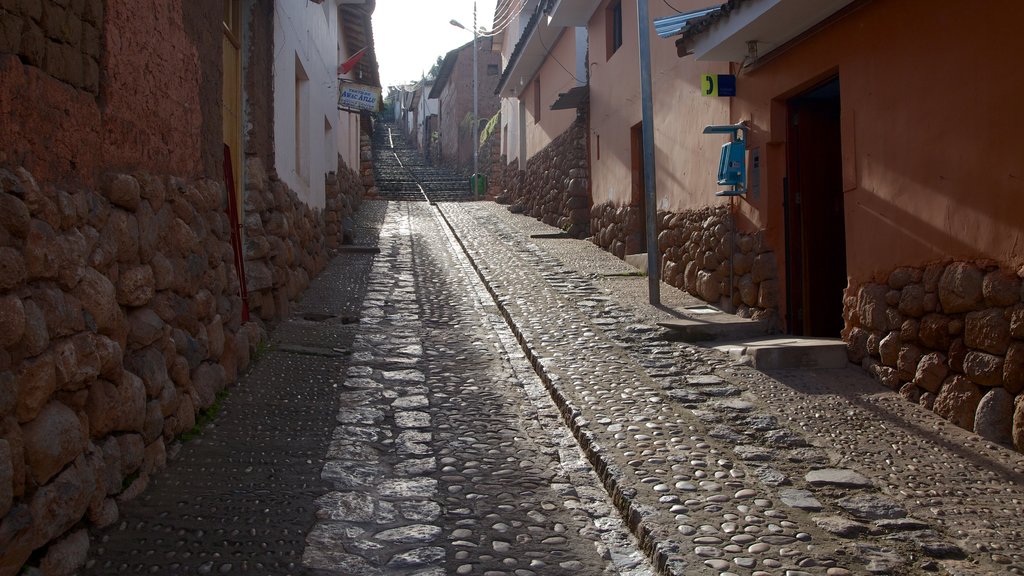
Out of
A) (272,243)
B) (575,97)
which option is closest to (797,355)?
(272,243)

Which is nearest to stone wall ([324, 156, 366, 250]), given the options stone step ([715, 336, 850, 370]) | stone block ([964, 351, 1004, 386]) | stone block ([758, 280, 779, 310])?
stone block ([758, 280, 779, 310])

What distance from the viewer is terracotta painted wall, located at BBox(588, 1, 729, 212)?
882 centimetres

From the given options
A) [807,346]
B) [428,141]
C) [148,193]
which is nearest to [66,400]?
[148,193]

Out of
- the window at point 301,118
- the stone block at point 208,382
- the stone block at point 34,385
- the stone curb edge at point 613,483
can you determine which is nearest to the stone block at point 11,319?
the stone block at point 34,385

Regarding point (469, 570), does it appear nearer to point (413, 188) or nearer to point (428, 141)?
point (413, 188)

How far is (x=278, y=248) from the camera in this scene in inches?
307

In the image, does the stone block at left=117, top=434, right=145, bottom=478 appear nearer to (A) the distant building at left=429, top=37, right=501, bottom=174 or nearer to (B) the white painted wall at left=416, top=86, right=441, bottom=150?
(A) the distant building at left=429, top=37, right=501, bottom=174

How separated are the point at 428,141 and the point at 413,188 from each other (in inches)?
774

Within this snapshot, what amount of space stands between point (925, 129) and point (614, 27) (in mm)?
8537

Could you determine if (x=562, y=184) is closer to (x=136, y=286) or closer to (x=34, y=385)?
(x=136, y=286)

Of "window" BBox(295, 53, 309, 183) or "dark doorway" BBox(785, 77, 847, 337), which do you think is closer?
"dark doorway" BBox(785, 77, 847, 337)

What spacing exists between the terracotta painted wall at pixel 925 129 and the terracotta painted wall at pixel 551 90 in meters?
9.56

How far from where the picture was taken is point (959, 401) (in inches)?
186

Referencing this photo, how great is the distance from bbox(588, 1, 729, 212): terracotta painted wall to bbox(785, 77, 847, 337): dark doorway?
1.12 m
